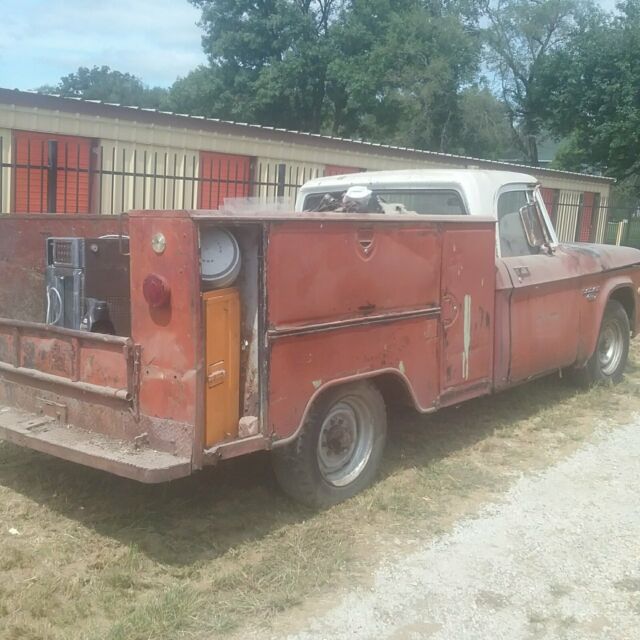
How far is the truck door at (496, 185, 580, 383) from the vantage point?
581 cm

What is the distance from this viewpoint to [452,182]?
5.89 m

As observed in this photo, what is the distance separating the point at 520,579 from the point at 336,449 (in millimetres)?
1288

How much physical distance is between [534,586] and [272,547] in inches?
52.0

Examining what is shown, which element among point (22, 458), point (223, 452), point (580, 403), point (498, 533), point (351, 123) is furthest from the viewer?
point (351, 123)

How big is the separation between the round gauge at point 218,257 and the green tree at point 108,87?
5279 centimetres

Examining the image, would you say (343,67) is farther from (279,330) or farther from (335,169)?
(279,330)

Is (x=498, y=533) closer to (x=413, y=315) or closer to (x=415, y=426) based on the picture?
(x=413, y=315)

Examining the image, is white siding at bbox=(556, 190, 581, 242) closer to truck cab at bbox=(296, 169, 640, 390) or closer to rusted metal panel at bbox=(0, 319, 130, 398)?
truck cab at bbox=(296, 169, 640, 390)

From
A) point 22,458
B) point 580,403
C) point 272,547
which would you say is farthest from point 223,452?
point 580,403

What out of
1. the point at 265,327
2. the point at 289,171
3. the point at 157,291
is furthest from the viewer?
the point at 289,171

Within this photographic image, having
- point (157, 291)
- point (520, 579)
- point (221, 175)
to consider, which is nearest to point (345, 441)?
point (520, 579)

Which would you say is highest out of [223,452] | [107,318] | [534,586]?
[107,318]

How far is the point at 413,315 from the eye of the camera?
15.7 ft

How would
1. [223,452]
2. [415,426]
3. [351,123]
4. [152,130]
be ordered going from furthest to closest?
1. [351,123]
2. [152,130]
3. [415,426]
4. [223,452]
